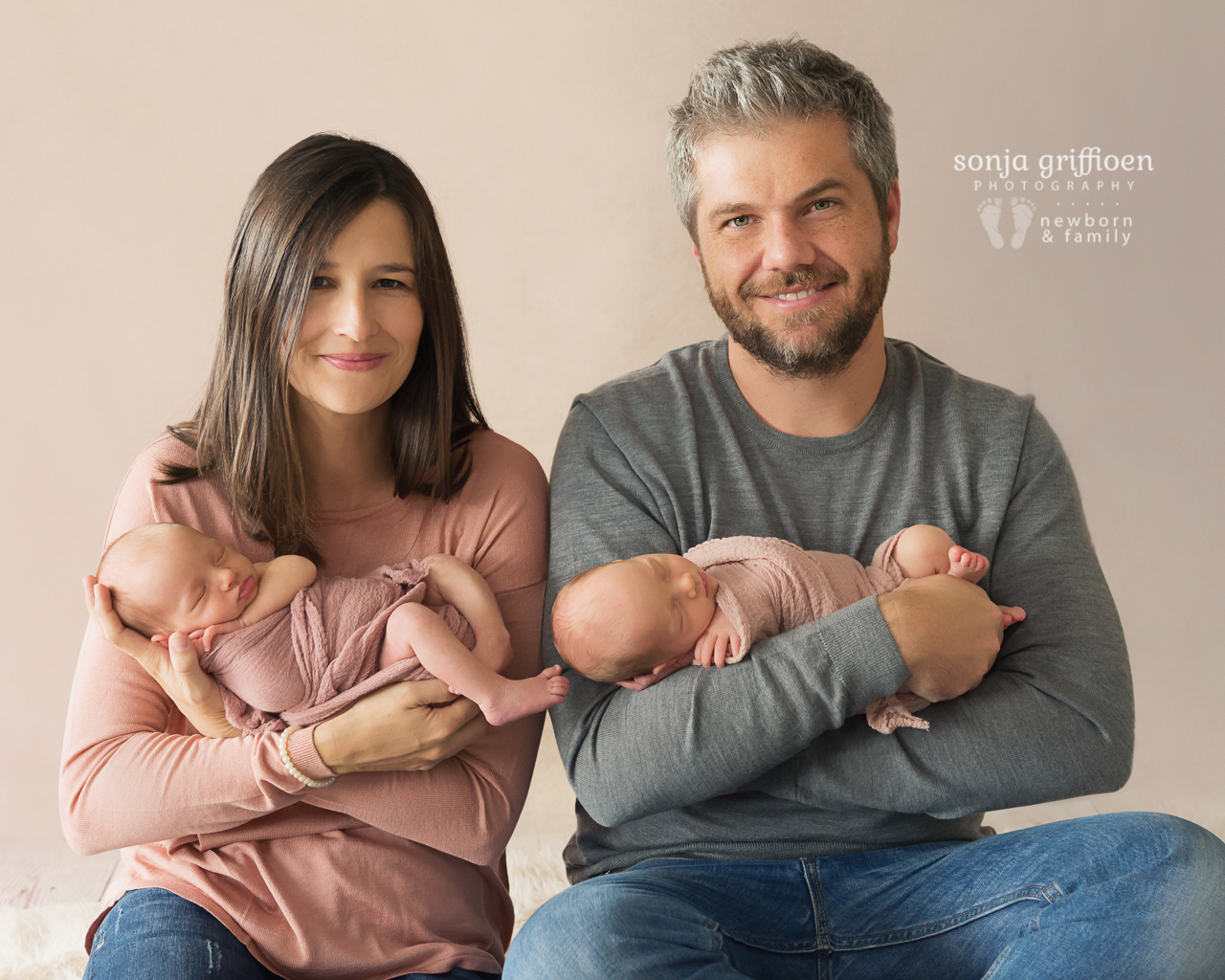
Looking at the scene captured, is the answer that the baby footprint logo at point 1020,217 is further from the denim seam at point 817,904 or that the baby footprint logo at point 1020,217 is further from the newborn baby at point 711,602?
the denim seam at point 817,904

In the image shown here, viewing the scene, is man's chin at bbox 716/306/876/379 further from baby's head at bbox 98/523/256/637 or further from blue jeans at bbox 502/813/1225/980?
baby's head at bbox 98/523/256/637

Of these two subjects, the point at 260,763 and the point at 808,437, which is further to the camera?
the point at 808,437

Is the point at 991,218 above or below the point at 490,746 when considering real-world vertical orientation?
above

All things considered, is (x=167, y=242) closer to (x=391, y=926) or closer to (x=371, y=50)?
(x=371, y=50)

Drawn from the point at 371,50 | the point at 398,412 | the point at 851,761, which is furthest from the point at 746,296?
the point at 371,50

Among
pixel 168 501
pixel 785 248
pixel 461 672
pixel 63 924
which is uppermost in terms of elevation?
pixel 785 248

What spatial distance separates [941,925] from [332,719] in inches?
38.4

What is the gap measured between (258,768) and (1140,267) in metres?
2.67

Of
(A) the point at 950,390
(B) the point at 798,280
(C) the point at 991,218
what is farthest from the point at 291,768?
(C) the point at 991,218

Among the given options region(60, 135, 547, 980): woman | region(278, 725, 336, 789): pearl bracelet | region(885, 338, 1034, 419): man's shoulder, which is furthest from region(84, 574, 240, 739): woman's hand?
region(885, 338, 1034, 419): man's shoulder

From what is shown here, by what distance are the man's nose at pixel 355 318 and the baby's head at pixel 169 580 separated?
1.26 ft

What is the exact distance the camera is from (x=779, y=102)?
1.84 metres

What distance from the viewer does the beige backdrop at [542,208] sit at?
2.81 meters

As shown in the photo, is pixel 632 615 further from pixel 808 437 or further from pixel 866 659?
pixel 808 437
